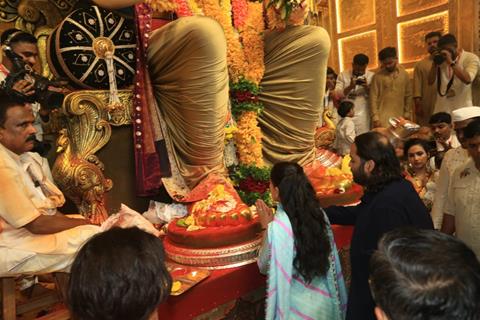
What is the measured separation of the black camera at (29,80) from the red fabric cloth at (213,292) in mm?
1279

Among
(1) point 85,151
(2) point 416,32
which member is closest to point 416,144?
(1) point 85,151

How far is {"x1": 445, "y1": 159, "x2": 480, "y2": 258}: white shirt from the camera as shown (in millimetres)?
2028

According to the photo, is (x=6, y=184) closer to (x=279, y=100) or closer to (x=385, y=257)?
(x=385, y=257)

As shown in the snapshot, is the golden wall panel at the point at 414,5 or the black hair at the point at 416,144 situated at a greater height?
the golden wall panel at the point at 414,5

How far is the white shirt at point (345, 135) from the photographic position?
192 inches

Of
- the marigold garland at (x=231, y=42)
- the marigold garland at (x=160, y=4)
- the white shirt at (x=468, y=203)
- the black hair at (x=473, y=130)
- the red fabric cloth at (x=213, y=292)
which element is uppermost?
the marigold garland at (x=160, y=4)

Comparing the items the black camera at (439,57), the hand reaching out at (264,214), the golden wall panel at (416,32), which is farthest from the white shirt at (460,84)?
the hand reaching out at (264,214)

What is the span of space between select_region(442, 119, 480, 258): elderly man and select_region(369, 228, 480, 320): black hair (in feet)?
4.26

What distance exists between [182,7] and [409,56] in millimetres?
4419

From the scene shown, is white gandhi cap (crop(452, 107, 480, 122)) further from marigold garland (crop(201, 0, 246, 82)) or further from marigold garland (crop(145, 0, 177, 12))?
marigold garland (crop(145, 0, 177, 12))

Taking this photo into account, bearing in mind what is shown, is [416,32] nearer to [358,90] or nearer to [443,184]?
[358,90]

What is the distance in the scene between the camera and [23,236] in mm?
1690

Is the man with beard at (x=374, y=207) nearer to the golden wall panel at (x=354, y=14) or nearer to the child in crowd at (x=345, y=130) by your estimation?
the child in crowd at (x=345, y=130)

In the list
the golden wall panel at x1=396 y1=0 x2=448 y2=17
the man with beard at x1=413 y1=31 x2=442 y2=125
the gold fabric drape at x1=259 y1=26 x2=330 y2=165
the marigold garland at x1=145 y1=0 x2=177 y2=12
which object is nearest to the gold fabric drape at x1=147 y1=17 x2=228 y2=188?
the marigold garland at x1=145 y1=0 x2=177 y2=12
